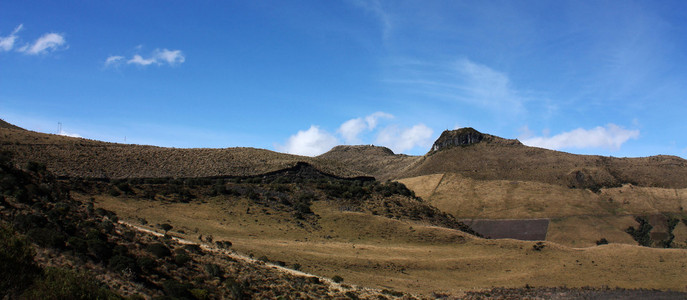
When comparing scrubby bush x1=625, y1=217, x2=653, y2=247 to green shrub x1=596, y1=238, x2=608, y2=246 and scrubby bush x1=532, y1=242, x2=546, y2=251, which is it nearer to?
green shrub x1=596, y1=238, x2=608, y2=246

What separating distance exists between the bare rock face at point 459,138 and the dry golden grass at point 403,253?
9803 cm

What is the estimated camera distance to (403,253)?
155ft

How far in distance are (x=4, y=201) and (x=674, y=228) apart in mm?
106356

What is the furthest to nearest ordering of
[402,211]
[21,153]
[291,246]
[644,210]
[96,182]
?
[644,210], [402,211], [21,153], [96,182], [291,246]

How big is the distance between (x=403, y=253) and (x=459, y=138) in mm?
112154

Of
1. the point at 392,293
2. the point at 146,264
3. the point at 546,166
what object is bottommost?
the point at 392,293

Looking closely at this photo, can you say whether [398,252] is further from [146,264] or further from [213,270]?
[146,264]

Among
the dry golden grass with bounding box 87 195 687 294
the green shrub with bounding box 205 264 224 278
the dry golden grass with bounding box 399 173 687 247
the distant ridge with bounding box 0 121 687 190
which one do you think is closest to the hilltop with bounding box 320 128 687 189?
the distant ridge with bounding box 0 121 687 190

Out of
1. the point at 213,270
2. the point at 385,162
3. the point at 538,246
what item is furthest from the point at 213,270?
the point at 385,162

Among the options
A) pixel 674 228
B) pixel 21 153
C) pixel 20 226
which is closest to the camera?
pixel 20 226

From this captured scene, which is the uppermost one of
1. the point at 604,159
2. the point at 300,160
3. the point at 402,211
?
the point at 604,159

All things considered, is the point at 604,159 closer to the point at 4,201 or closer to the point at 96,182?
the point at 96,182

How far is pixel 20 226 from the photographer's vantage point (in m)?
24.0

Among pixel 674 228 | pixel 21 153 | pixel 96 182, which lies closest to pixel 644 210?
pixel 674 228
